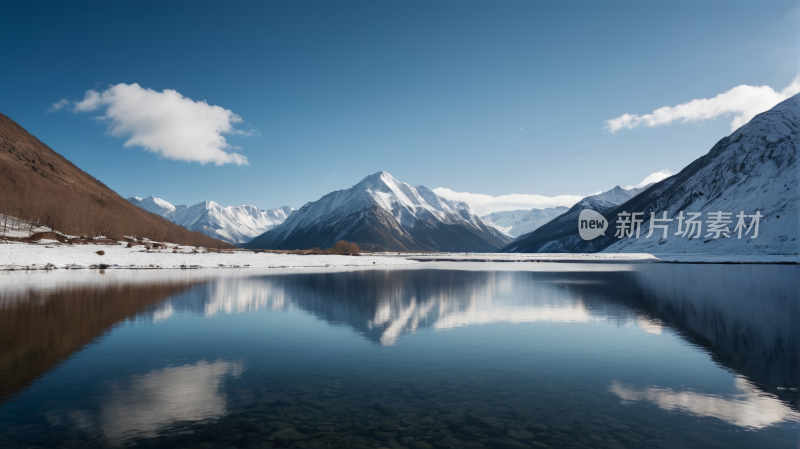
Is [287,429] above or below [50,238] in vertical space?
below

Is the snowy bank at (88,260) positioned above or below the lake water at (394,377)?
above

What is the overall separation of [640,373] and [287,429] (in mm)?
13362

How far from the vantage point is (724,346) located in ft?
64.7

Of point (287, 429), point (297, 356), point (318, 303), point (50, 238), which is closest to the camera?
point (287, 429)

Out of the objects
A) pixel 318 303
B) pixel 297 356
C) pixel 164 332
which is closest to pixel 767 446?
pixel 297 356

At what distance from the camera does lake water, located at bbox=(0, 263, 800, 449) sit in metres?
10.2

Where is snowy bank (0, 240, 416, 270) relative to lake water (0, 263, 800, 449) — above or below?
above

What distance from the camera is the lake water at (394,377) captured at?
33.5 ft

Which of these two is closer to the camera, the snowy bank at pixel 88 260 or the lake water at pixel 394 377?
the lake water at pixel 394 377

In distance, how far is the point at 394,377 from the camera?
14.9 meters

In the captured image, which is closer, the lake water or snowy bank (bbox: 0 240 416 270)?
the lake water

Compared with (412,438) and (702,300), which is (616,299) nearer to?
(702,300)

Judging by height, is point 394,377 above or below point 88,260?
below

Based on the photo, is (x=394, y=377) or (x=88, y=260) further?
(x=88, y=260)
